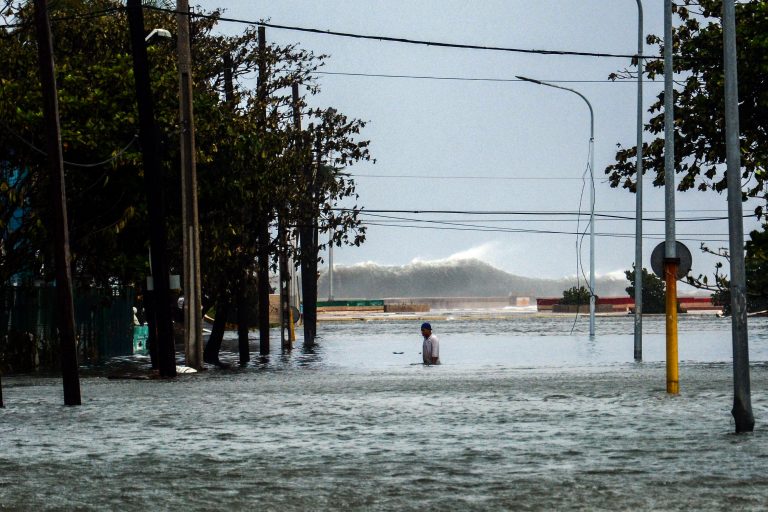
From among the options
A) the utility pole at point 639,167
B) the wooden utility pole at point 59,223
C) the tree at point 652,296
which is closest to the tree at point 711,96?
the utility pole at point 639,167

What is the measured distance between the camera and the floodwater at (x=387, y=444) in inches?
401

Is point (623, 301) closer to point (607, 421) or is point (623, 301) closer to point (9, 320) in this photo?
point (9, 320)

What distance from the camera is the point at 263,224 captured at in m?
39.8

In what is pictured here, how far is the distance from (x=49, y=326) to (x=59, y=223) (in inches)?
744

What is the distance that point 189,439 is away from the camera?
1492 centimetres

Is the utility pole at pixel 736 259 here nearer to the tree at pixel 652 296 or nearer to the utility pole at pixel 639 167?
the utility pole at pixel 639 167

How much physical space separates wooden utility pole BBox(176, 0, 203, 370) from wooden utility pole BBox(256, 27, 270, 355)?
4.36 metres

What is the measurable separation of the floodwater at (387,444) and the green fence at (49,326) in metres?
6.86

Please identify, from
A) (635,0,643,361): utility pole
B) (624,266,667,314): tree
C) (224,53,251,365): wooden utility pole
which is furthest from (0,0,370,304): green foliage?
(624,266,667,314): tree

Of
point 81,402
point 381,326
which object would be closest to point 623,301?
point 381,326

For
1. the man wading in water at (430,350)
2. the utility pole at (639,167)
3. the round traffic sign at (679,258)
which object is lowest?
the man wading in water at (430,350)

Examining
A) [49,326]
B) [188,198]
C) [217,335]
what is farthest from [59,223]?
[49,326]

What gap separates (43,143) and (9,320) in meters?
5.41

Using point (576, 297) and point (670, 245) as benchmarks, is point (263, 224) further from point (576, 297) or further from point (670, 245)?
point (576, 297)
